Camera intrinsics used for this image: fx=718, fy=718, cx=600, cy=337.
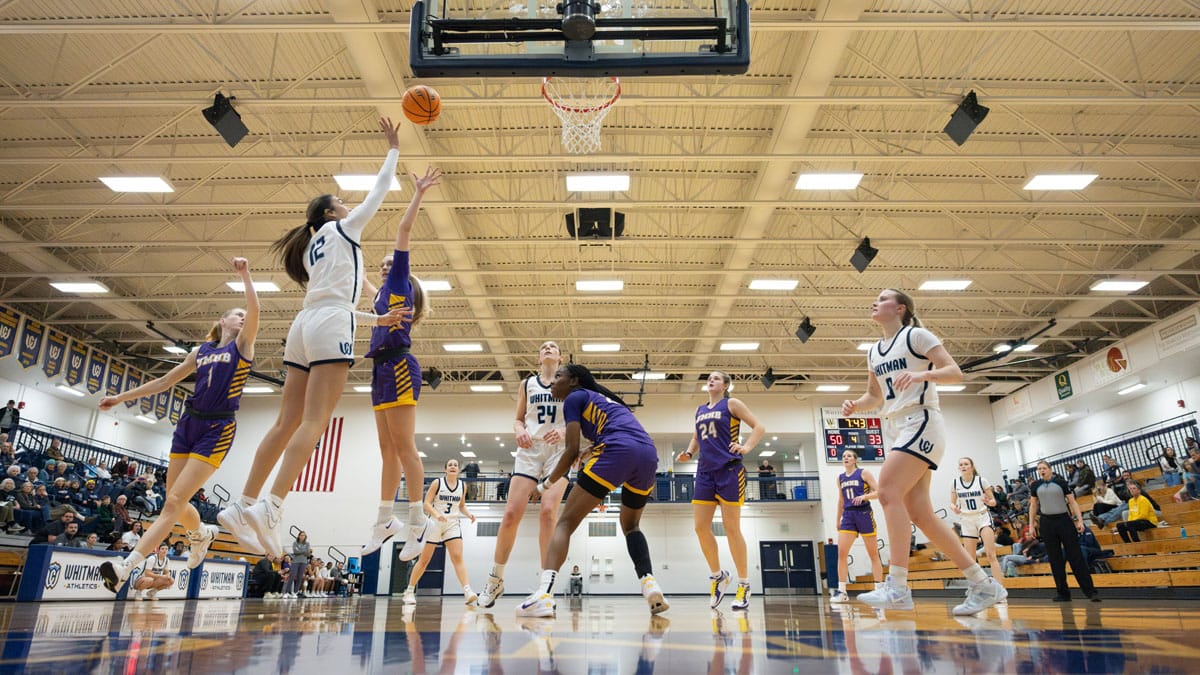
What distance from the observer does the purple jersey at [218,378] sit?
197 inches

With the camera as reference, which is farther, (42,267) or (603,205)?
(42,267)

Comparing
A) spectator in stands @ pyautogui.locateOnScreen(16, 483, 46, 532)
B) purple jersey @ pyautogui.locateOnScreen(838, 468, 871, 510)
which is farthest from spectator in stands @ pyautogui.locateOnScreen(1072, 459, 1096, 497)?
spectator in stands @ pyautogui.locateOnScreen(16, 483, 46, 532)

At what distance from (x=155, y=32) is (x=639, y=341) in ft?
51.4

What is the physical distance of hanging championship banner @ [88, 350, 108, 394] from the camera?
20.9 meters

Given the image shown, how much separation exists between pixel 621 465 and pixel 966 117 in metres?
8.97

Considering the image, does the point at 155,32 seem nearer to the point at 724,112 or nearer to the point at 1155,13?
the point at 724,112

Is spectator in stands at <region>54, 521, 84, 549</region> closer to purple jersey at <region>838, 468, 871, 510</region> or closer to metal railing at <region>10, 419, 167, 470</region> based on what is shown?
metal railing at <region>10, 419, 167, 470</region>

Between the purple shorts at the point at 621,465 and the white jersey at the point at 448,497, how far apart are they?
5827mm

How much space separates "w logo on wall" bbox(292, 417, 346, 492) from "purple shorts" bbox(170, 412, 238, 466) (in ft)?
68.5

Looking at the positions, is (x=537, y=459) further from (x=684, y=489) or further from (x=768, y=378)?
(x=684, y=489)

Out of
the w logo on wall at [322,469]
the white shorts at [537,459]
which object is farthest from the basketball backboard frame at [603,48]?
the w logo on wall at [322,469]

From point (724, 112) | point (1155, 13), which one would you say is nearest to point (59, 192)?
point (724, 112)

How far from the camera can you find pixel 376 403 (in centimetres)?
468

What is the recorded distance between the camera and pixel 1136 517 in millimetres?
12125
